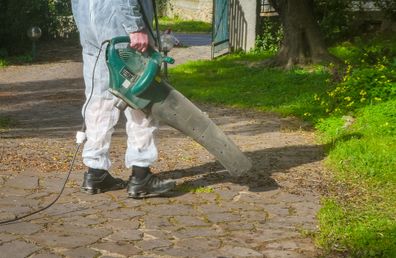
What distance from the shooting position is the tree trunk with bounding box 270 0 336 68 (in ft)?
49.5

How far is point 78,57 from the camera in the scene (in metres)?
20.1

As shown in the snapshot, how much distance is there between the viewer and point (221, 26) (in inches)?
775

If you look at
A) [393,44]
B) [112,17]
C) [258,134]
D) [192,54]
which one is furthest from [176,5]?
[112,17]

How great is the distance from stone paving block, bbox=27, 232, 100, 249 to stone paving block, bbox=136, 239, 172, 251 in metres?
0.29

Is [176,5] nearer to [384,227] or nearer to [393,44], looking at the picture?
[393,44]

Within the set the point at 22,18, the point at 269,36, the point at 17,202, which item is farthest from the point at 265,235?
the point at 22,18

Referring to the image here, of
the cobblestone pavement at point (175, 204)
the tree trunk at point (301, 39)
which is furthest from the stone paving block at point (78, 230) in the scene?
the tree trunk at point (301, 39)

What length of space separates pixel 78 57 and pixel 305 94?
9158 millimetres

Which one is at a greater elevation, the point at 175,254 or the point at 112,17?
the point at 112,17

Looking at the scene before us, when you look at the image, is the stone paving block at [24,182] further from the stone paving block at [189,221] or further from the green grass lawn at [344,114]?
the green grass lawn at [344,114]

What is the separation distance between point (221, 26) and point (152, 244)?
48.7ft

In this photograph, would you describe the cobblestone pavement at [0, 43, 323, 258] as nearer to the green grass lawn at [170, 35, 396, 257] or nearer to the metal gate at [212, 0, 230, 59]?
the green grass lawn at [170, 35, 396, 257]

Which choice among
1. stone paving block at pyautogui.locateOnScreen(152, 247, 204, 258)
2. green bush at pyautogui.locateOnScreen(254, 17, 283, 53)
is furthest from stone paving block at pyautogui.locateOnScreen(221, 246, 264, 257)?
green bush at pyautogui.locateOnScreen(254, 17, 283, 53)

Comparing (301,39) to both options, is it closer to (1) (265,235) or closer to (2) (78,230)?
(1) (265,235)
